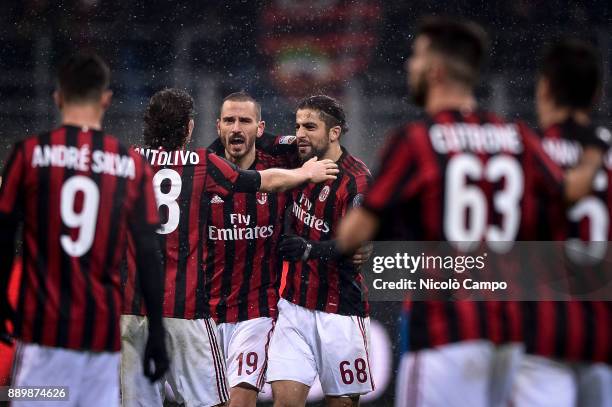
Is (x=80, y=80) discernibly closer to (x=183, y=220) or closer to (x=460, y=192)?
(x=460, y=192)

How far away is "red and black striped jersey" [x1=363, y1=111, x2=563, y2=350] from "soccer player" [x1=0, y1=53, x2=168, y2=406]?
3.30 feet

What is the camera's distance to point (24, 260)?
333 centimetres

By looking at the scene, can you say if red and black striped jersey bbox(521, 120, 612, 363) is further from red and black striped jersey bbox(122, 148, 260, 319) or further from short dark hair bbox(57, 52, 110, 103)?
red and black striped jersey bbox(122, 148, 260, 319)

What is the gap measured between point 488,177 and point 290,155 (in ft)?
10.0

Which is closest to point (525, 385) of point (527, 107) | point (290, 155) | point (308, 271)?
point (308, 271)

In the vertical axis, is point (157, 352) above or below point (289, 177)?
below

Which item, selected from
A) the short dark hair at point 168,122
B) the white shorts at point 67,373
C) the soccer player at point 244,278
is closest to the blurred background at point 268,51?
the soccer player at point 244,278

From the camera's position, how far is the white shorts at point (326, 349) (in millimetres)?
5438

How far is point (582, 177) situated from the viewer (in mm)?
2852

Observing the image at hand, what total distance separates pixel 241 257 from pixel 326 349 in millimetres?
672

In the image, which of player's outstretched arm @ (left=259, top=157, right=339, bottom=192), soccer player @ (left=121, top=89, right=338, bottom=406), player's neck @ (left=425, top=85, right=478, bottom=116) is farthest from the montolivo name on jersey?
player's neck @ (left=425, top=85, right=478, bottom=116)

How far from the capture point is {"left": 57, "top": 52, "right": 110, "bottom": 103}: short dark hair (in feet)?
11.0

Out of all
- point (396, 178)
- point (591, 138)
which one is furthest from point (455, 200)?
point (591, 138)

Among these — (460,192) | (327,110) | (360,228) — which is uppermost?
(327,110)
